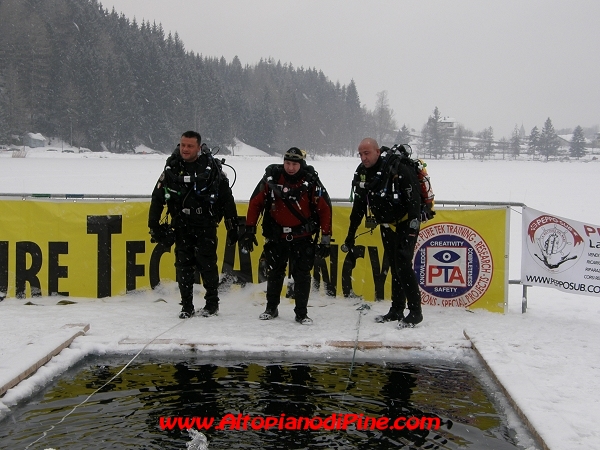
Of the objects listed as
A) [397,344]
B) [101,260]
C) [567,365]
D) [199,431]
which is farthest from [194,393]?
[101,260]

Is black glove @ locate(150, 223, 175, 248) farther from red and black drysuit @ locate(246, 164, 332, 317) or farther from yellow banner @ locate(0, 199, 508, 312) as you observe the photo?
yellow banner @ locate(0, 199, 508, 312)

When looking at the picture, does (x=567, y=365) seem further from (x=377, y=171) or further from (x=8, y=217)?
(x=8, y=217)

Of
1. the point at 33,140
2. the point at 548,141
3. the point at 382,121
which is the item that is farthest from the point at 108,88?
the point at 548,141

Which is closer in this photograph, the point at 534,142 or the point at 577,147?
the point at 577,147

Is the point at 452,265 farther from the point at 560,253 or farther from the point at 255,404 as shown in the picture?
the point at 255,404

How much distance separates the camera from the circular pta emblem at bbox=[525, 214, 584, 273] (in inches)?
271

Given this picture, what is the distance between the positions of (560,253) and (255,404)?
4513 mm

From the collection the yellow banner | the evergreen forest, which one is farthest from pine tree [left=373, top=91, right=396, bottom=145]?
the yellow banner

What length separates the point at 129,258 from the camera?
7609 mm

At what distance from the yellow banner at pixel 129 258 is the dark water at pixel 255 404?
225cm

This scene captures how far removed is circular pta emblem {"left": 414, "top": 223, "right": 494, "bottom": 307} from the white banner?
1.65 feet

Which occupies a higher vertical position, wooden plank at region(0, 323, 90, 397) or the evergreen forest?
the evergreen forest

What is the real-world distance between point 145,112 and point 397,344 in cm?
8915

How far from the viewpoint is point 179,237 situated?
6.64 m
